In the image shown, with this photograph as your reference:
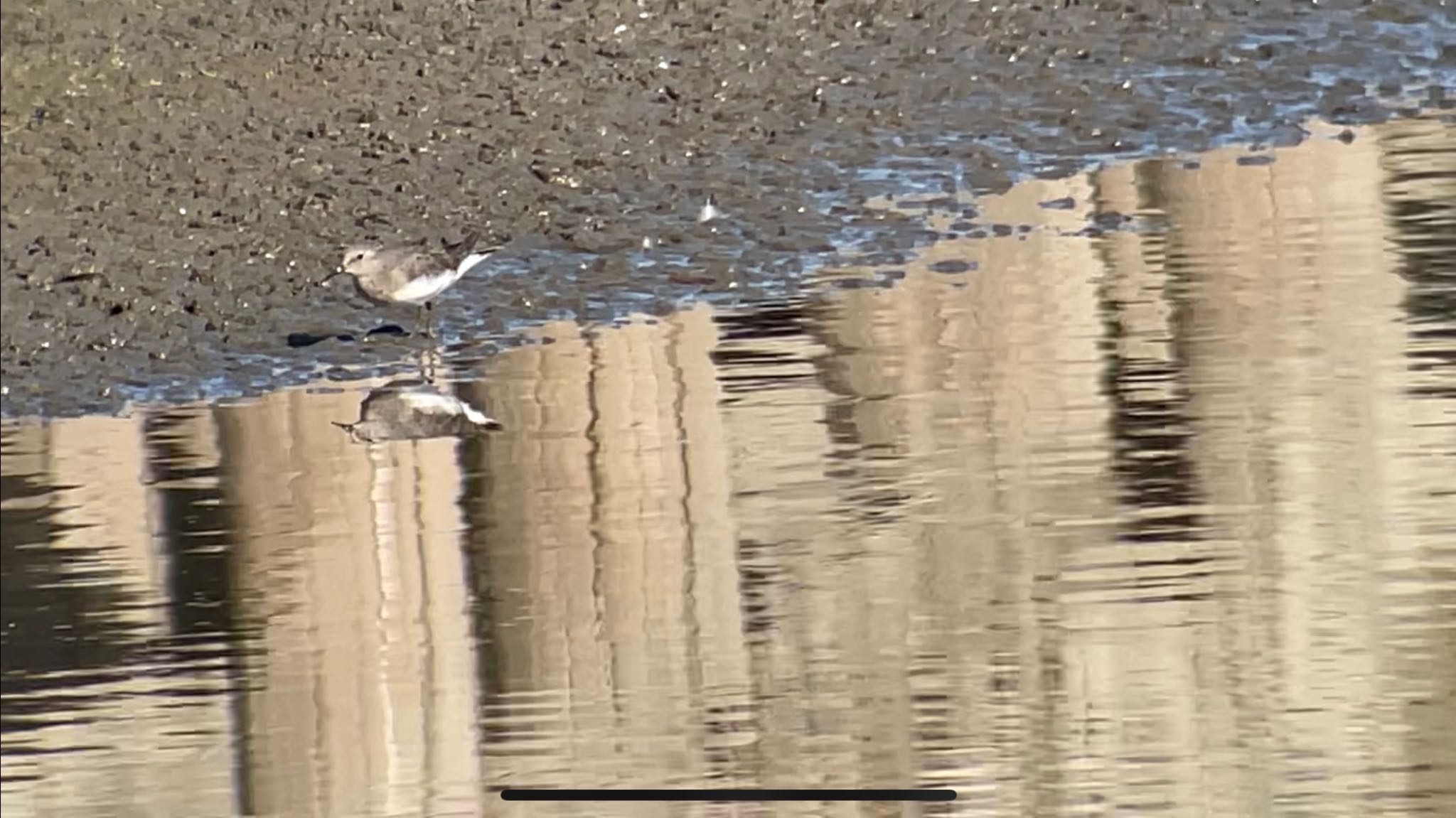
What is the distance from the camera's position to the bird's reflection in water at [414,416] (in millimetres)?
8430

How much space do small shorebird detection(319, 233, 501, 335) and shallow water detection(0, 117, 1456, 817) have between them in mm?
329

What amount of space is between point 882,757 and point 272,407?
348 cm

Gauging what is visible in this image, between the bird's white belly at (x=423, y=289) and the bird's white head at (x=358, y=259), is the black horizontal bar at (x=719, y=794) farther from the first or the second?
the bird's white head at (x=358, y=259)

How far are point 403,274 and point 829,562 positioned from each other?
270cm

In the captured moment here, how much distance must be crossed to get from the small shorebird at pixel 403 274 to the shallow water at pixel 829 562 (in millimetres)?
329

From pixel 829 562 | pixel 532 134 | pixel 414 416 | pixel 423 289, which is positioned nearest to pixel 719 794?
pixel 829 562

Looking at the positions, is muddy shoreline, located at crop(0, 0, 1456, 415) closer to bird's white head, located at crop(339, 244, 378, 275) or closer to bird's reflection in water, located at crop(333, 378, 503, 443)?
bird's white head, located at crop(339, 244, 378, 275)

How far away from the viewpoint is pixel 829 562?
7074 millimetres

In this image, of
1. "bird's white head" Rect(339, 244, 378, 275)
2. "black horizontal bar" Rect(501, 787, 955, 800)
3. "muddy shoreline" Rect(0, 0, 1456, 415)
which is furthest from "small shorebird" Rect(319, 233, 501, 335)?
"black horizontal bar" Rect(501, 787, 955, 800)

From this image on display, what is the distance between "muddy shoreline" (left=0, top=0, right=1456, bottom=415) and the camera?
9.86m

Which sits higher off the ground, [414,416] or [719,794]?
[414,416]

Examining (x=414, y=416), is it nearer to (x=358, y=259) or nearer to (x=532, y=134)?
(x=358, y=259)

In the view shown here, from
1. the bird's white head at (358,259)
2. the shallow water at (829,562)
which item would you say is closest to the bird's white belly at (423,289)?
the bird's white head at (358,259)

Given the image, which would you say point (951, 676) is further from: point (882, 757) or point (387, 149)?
point (387, 149)
